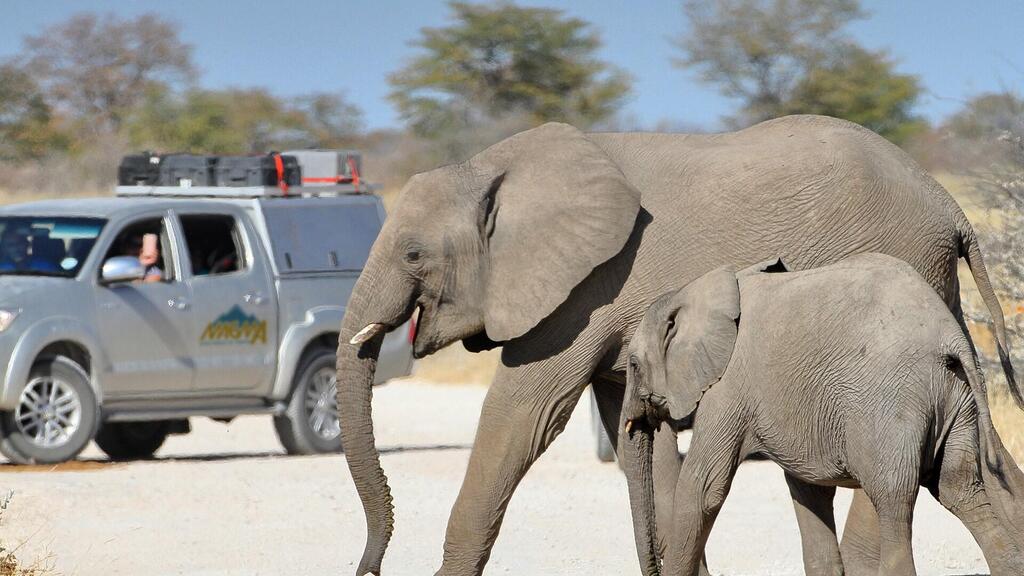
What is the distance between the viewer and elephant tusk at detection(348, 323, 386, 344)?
25.3ft

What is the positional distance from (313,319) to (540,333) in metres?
7.50

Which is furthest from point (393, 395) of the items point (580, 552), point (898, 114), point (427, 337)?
point (898, 114)

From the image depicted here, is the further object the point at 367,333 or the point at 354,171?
the point at 354,171

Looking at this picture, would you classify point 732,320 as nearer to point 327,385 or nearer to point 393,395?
point 327,385

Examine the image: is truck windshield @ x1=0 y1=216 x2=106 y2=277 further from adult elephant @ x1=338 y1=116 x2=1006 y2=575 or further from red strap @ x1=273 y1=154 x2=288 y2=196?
adult elephant @ x1=338 y1=116 x2=1006 y2=575

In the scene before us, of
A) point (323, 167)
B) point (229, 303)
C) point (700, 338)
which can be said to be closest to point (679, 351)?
point (700, 338)

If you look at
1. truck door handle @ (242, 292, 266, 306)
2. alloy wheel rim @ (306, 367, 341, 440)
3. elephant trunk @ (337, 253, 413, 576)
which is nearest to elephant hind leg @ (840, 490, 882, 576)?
elephant trunk @ (337, 253, 413, 576)

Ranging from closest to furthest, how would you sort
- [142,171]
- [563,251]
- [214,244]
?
A: [563,251], [214,244], [142,171]

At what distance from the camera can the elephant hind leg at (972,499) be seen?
6.69 meters

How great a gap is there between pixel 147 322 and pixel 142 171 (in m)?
2.23

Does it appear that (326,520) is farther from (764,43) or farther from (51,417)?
(764,43)

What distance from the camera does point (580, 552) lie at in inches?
405

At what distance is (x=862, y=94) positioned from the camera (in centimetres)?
4316

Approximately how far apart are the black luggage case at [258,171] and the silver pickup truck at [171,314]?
148mm
